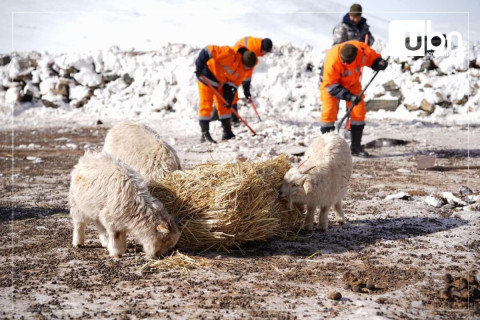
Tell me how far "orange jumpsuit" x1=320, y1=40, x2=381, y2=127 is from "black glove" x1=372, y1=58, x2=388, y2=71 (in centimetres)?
7

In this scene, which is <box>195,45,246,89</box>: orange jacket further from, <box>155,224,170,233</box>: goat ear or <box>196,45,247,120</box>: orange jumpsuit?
<box>155,224,170,233</box>: goat ear

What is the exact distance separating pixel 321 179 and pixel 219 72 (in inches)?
273

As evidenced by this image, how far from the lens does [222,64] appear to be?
1230 centimetres

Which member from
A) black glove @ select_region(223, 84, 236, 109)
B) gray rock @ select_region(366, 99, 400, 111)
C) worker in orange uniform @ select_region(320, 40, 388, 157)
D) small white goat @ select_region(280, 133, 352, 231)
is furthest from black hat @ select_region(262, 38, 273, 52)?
small white goat @ select_region(280, 133, 352, 231)

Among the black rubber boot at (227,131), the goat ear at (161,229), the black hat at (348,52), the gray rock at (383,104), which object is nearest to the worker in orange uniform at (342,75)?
the black hat at (348,52)

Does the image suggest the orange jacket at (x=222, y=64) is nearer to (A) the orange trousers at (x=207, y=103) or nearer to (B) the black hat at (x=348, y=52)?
(A) the orange trousers at (x=207, y=103)

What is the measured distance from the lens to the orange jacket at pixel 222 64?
39.8 feet

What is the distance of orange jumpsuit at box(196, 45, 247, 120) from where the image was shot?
478 inches

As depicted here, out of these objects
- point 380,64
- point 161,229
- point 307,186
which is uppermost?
point 380,64

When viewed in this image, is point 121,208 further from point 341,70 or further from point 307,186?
point 341,70

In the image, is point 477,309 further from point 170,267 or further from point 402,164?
point 402,164

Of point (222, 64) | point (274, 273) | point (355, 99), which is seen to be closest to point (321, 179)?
point (274, 273)

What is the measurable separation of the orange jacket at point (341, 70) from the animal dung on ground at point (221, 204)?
203 inches

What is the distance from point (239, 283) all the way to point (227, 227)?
3.04ft
